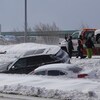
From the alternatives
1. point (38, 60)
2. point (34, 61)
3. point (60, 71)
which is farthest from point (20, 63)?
point (60, 71)

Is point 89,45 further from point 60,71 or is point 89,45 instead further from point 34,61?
point 60,71

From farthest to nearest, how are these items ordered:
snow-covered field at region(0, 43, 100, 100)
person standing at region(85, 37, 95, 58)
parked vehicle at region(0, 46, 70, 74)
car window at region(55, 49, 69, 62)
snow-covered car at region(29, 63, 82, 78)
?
1. person standing at region(85, 37, 95, 58)
2. car window at region(55, 49, 69, 62)
3. parked vehicle at region(0, 46, 70, 74)
4. snow-covered car at region(29, 63, 82, 78)
5. snow-covered field at region(0, 43, 100, 100)

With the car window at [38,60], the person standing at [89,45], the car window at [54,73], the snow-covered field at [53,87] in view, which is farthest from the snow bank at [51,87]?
the person standing at [89,45]

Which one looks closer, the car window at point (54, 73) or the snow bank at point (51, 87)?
the snow bank at point (51, 87)

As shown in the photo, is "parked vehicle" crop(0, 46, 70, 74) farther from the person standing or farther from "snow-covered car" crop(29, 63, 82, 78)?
the person standing

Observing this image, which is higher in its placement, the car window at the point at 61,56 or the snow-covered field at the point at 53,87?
the car window at the point at 61,56

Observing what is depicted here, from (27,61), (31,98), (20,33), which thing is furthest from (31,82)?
(20,33)

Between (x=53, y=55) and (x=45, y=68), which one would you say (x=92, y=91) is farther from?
(x=53, y=55)

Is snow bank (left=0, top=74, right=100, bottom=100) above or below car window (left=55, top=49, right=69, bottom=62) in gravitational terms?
below

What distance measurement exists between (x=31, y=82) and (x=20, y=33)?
86.7 m

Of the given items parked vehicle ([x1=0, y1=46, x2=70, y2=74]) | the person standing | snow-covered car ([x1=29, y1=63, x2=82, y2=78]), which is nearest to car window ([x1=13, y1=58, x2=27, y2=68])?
parked vehicle ([x1=0, y1=46, x2=70, y2=74])

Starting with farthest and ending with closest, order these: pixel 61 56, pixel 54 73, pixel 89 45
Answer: pixel 89 45 → pixel 61 56 → pixel 54 73

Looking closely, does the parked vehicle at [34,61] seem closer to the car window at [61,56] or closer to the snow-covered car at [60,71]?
the car window at [61,56]

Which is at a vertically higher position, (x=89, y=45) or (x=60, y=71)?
(x=89, y=45)
